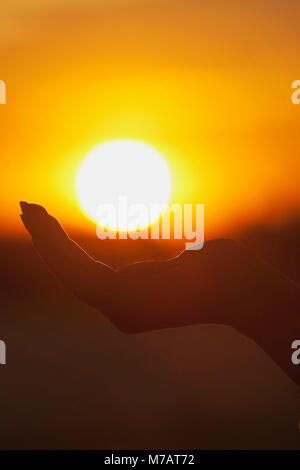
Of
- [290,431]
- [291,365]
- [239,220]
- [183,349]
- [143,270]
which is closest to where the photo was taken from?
[143,270]

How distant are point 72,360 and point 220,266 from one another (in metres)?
0.68

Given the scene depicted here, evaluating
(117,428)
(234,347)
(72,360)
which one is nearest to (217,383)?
(234,347)

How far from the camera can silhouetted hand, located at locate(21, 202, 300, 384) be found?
0.90 meters

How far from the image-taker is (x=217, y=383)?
134 centimetres

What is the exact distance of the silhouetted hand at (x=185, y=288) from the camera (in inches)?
35.6

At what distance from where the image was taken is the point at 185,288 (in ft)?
3.00

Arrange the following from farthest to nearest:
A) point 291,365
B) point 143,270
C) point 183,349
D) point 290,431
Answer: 1. point 183,349
2. point 290,431
3. point 291,365
4. point 143,270

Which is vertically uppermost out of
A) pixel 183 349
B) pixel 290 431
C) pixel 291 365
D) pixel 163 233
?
pixel 163 233

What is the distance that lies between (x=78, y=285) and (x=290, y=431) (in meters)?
0.71

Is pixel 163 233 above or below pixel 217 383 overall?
above

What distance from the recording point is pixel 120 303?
914 millimetres

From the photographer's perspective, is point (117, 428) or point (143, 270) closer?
point (143, 270)

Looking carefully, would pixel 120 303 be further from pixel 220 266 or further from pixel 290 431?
pixel 290 431

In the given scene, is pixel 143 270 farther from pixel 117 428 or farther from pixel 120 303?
pixel 117 428
